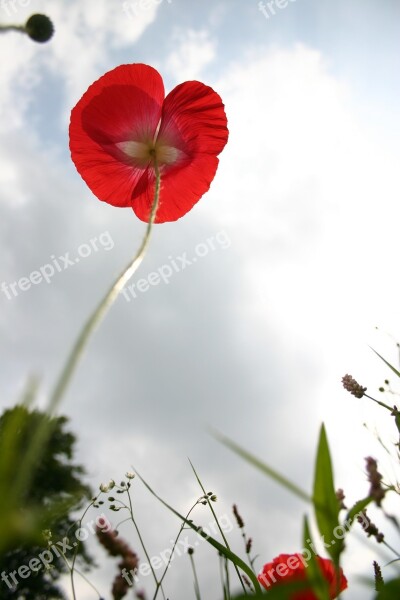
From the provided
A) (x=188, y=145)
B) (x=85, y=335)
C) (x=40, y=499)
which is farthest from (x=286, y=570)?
(x=40, y=499)

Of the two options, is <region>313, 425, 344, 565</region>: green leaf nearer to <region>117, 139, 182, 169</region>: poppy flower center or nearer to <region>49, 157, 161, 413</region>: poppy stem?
<region>49, 157, 161, 413</region>: poppy stem

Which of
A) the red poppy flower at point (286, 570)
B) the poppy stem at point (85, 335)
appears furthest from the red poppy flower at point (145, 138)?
the red poppy flower at point (286, 570)

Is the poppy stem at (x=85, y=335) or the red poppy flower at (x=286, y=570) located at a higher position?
the poppy stem at (x=85, y=335)

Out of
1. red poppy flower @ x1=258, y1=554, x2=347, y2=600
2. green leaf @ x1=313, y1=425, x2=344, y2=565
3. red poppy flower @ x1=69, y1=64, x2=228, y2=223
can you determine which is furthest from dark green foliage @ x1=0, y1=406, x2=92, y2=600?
red poppy flower @ x1=69, y1=64, x2=228, y2=223

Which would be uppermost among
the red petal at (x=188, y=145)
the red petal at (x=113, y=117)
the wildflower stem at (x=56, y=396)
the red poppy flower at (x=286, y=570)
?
the red petal at (x=113, y=117)

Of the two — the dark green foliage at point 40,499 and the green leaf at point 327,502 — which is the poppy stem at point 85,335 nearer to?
the dark green foliage at point 40,499

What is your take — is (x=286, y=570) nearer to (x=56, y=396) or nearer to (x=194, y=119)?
(x=56, y=396)

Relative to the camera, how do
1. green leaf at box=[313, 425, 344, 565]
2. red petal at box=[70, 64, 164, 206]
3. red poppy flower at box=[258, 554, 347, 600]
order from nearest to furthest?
1. green leaf at box=[313, 425, 344, 565]
2. red poppy flower at box=[258, 554, 347, 600]
3. red petal at box=[70, 64, 164, 206]
